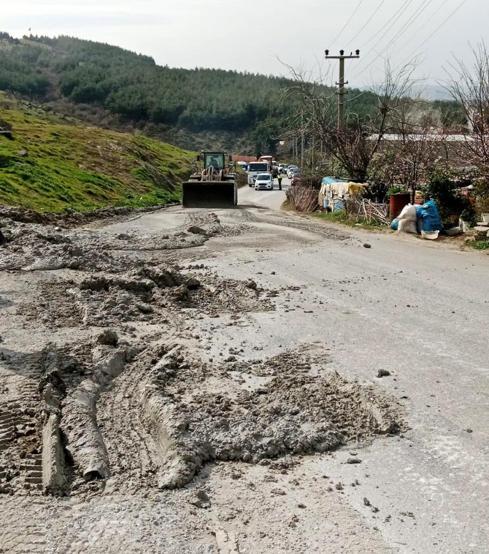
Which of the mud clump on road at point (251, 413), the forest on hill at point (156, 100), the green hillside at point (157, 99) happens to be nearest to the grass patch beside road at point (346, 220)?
the mud clump on road at point (251, 413)

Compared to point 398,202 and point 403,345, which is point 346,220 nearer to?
point 398,202

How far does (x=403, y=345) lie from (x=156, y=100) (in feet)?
454

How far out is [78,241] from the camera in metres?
18.2

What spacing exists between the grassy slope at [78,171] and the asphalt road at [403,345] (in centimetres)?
1415

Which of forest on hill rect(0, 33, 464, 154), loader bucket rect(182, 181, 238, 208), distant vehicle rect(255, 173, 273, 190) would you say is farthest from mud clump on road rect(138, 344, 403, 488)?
forest on hill rect(0, 33, 464, 154)

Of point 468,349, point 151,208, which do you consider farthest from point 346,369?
point 151,208

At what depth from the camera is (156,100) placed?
142m

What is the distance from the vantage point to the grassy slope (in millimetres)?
31152

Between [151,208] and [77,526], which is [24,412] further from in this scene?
[151,208]

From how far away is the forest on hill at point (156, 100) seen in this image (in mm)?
134875

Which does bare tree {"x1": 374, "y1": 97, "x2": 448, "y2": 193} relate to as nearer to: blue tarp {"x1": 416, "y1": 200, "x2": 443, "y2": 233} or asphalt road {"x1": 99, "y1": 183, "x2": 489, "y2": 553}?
blue tarp {"x1": 416, "y1": 200, "x2": 443, "y2": 233}

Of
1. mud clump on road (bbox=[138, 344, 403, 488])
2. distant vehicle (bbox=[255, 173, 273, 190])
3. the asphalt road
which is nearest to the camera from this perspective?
the asphalt road

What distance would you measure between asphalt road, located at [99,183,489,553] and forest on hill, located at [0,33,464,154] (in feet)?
351

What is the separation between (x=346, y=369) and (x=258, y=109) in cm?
14995
